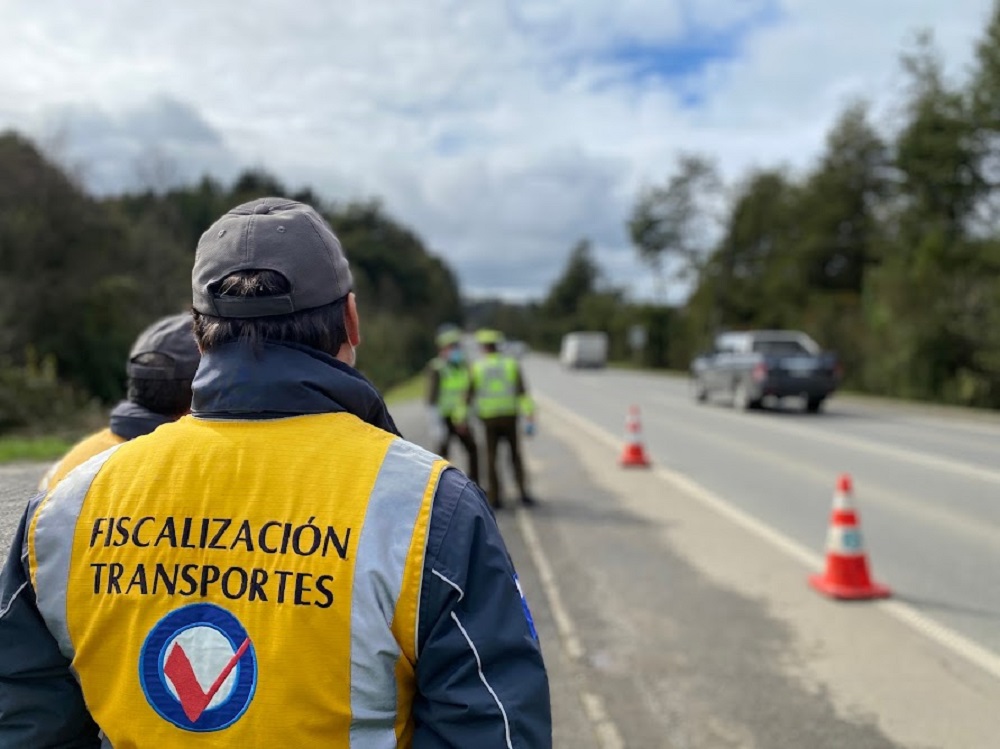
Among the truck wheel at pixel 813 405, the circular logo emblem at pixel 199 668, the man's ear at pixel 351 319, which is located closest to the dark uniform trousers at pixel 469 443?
the man's ear at pixel 351 319

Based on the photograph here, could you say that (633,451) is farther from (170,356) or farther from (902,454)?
(170,356)

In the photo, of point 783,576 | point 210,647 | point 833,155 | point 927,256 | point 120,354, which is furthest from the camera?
point 833,155

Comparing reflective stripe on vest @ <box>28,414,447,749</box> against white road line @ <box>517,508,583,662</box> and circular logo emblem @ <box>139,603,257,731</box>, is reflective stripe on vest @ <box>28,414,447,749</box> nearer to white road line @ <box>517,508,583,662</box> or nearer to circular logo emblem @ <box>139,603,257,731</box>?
circular logo emblem @ <box>139,603,257,731</box>

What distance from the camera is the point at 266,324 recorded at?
1688 mm

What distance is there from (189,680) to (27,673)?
332 mm

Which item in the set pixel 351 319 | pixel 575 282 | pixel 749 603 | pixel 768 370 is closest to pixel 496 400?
pixel 749 603

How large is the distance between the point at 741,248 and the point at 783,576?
5887cm

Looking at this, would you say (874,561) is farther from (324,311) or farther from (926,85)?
(926,85)

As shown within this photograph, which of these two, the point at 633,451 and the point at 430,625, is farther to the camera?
the point at 633,451

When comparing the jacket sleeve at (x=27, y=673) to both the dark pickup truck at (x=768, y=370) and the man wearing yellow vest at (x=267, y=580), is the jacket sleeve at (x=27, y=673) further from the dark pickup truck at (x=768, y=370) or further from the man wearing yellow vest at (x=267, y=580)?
the dark pickup truck at (x=768, y=370)

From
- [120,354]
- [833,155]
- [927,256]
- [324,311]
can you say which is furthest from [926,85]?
[324,311]

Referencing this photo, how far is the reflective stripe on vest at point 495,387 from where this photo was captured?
9914mm

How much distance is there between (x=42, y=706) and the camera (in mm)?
1646

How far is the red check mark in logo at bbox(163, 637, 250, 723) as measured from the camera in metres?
1.53
